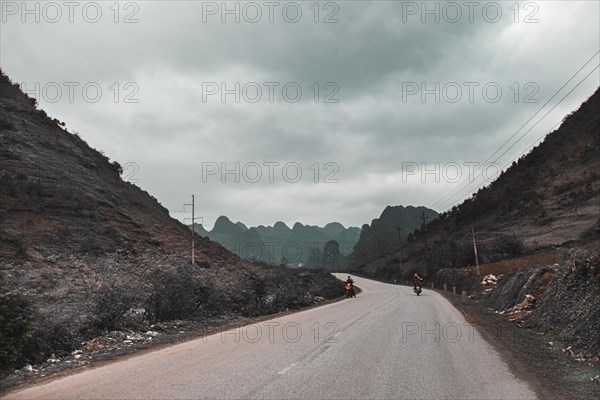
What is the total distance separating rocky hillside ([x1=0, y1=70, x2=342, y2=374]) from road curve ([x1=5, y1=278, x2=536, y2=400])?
8.65 ft

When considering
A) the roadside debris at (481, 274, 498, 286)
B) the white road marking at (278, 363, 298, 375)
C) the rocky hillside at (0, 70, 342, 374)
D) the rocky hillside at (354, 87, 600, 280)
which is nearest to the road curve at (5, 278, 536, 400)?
the white road marking at (278, 363, 298, 375)

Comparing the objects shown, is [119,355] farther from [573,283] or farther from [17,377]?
[573,283]

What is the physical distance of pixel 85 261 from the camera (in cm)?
3366

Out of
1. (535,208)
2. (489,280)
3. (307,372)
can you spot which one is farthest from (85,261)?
(535,208)

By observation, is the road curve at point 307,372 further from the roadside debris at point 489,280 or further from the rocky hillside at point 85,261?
the roadside debris at point 489,280

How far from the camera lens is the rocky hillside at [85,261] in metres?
11.4

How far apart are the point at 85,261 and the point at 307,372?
30013 millimetres

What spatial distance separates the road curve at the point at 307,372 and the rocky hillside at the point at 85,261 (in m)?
2.64

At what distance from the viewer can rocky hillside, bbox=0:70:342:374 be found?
1143 cm

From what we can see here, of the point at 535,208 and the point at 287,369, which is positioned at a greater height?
the point at 535,208

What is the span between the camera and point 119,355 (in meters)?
10.8

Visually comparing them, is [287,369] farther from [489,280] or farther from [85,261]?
[489,280]

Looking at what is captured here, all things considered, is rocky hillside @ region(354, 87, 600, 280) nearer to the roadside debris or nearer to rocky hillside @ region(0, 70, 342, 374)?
the roadside debris

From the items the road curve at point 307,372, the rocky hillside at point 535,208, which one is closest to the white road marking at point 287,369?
the road curve at point 307,372
